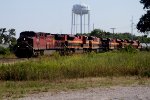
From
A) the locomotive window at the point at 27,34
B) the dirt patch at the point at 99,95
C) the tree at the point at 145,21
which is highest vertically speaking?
the tree at the point at 145,21

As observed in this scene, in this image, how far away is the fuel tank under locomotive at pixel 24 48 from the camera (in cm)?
3704

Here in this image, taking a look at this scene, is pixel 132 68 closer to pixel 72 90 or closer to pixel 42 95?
pixel 72 90

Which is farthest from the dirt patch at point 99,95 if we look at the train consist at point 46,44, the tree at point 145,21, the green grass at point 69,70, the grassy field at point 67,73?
the tree at point 145,21

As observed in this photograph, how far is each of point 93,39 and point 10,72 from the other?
132 feet

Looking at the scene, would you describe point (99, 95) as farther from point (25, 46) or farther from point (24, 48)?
point (24, 48)

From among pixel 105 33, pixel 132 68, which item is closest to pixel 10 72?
pixel 132 68

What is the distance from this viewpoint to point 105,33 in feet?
493

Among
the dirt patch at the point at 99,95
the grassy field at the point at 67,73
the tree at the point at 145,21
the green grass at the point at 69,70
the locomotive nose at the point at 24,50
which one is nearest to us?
the dirt patch at the point at 99,95

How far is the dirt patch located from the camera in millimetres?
12047

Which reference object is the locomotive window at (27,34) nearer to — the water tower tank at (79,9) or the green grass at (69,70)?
the green grass at (69,70)

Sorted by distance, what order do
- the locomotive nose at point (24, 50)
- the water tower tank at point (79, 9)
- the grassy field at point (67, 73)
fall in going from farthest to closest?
the water tower tank at point (79, 9), the locomotive nose at point (24, 50), the grassy field at point (67, 73)

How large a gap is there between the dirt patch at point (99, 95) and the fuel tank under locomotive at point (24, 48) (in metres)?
23.3

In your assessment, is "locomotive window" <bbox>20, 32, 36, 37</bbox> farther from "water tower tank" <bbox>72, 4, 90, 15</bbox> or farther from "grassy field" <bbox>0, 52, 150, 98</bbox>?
"water tower tank" <bbox>72, 4, 90, 15</bbox>

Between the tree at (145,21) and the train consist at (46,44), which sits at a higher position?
the tree at (145,21)
